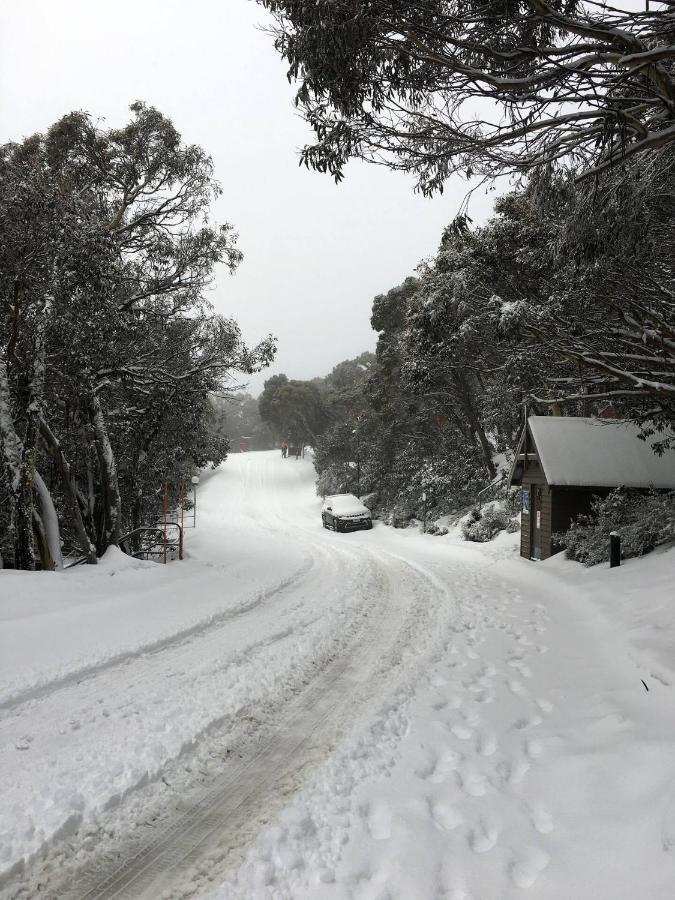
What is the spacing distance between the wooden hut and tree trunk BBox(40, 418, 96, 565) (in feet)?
34.8

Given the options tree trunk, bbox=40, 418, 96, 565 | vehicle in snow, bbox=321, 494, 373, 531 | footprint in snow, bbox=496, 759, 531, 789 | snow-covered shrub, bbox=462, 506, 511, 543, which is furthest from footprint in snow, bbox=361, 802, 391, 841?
vehicle in snow, bbox=321, 494, 373, 531

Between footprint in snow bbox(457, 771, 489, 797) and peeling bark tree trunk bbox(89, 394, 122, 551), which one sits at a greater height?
peeling bark tree trunk bbox(89, 394, 122, 551)

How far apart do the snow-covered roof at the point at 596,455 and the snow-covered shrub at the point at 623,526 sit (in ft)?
1.92

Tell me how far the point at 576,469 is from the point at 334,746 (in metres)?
10.8

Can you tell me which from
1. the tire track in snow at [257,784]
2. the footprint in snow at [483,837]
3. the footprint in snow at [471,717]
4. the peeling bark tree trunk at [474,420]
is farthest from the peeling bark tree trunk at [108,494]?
the peeling bark tree trunk at [474,420]

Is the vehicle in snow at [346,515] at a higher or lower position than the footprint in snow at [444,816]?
lower

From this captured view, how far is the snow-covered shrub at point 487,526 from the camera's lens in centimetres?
1742

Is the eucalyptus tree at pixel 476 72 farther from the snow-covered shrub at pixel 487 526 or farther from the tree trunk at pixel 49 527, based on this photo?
the snow-covered shrub at pixel 487 526

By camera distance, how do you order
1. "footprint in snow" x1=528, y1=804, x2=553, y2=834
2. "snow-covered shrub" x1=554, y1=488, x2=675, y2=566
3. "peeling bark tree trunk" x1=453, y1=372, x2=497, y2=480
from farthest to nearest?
"peeling bark tree trunk" x1=453, y1=372, x2=497, y2=480 → "snow-covered shrub" x1=554, y1=488, x2=675, y2=566 → "footprint in snow" x1=528, y1=804, x2=553, y2=834

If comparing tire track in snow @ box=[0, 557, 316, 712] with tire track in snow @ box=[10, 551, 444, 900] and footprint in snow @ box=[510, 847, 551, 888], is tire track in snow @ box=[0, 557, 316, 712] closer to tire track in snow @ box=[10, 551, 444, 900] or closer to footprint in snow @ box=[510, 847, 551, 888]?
tire track in snow @ box=[10, 551, 444, 900]

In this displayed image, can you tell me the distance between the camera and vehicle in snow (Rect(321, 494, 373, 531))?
23812 millimetres

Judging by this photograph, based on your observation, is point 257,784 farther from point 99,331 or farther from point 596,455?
point 596,455

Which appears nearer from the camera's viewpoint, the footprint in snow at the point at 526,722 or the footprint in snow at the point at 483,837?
the footprint in snow at the point at 483,837

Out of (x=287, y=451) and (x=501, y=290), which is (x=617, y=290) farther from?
(x=287, y=451)
